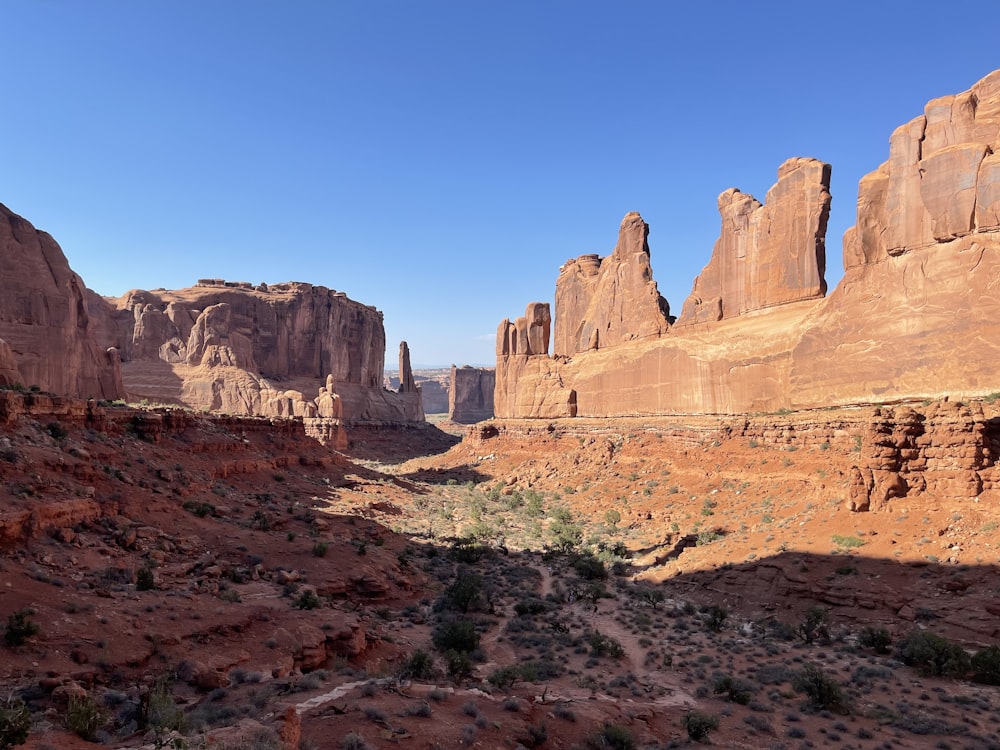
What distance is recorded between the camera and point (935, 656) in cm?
1148

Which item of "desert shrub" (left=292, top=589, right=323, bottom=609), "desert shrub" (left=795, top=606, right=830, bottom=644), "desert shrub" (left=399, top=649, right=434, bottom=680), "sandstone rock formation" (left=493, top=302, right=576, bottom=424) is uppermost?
"sandstone rock formation" (left=493, top=302, right=576, bottom=424)

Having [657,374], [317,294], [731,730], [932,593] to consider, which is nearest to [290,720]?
[731,730]

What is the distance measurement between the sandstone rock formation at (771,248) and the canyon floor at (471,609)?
8.77 m

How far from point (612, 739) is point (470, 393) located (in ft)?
414

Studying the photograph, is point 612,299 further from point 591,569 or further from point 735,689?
point 735,689

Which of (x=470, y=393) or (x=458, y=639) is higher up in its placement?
(x=470, y=393)

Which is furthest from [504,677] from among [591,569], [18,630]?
[591,569]

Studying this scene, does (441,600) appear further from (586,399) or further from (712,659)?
(586,399)

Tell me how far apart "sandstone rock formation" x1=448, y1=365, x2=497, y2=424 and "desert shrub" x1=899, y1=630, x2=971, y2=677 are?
120071mm

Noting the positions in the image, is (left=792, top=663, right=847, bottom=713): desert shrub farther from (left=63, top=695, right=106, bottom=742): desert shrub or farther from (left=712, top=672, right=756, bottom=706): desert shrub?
(left=63, top=695, right=106, bottom=742): desert shrub

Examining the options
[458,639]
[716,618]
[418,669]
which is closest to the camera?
[418,669]

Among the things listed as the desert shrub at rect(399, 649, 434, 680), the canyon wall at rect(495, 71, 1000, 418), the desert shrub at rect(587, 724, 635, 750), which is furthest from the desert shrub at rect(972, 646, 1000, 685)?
the desert shrub at rect(399, 649, 434, 680)

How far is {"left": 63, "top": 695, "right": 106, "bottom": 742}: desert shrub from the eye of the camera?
589 cm

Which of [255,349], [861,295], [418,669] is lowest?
[418,669]
